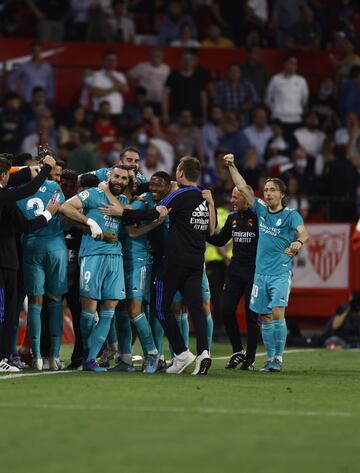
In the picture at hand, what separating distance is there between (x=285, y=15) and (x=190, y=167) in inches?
593

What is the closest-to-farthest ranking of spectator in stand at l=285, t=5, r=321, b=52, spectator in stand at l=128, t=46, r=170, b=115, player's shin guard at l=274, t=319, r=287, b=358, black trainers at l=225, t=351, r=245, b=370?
1. player's shin guard at l=274, t=319, r=287, b=358
2. black trainers at l=225, t=351, r=245, b=370
3. spectator in stand at l=128, t=46, r=170, b=115
4. spectator in stand at l=285, t=5, r=321, b=52

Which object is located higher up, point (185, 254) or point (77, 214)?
point (77, 214)

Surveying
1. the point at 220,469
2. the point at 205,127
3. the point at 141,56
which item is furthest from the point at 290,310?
the point at 220,469

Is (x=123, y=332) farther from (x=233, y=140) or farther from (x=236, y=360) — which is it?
(x=233, y=140)

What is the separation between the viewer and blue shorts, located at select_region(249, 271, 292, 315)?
1373cm

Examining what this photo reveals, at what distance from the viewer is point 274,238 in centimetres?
1389

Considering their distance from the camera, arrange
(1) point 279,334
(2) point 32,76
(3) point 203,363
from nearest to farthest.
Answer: (3) point 203,363 < (1) point 279,334 < (2) point 32,76

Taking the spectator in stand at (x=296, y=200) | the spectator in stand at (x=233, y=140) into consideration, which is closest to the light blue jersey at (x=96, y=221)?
the spectator in stand at (x=296, y=200)

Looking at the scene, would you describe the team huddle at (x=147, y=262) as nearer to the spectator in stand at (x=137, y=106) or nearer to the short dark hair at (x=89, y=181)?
the short dark hair at (x=89, y=181)

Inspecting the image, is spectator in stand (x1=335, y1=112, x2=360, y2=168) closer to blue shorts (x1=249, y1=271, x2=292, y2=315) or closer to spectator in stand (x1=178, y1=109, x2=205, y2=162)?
spectator in stand (x1=178, y1=109, x2=205, y2=162)

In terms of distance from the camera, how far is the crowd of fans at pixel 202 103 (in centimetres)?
2209

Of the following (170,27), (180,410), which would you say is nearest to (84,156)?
(170,27)

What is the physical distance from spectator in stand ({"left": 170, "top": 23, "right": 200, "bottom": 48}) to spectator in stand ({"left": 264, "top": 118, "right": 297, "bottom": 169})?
8.67ft

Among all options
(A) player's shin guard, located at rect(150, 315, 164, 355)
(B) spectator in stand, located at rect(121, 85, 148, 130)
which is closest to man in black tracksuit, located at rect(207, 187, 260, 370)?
(A) player's shin guard, located at rect(150, 315, 164, 355)
